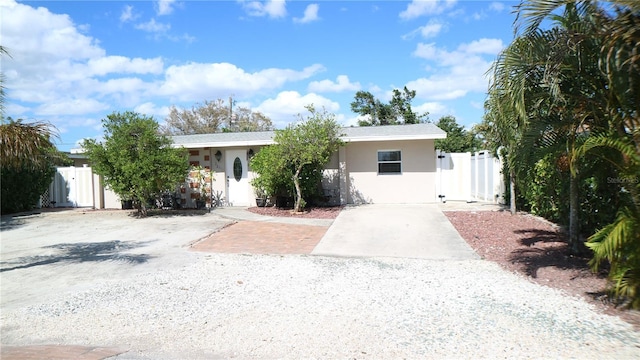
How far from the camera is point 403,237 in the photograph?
32.6ft

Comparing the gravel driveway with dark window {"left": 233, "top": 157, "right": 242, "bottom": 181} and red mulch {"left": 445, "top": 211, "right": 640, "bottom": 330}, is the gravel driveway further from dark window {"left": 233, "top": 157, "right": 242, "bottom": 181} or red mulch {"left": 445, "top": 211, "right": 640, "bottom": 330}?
dark window {"left": 233, "top": 157, "right": 242, "bottom": 181}

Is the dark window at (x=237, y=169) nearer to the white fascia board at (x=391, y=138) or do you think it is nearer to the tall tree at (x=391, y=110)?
the white fascia board at (x=391, y=138)

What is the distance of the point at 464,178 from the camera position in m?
16.3

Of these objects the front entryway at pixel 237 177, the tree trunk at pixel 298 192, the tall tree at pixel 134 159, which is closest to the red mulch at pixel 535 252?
the tree trunk at pixel 298 192

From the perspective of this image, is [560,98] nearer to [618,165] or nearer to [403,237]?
[618,165]

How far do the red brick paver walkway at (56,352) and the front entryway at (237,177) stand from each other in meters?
12.5

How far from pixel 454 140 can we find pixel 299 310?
26.7 metres

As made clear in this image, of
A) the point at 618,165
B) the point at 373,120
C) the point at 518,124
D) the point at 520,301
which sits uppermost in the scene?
the point at 373,120

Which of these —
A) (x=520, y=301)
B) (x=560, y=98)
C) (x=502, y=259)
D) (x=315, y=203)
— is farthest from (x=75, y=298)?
(x=315, y=203)

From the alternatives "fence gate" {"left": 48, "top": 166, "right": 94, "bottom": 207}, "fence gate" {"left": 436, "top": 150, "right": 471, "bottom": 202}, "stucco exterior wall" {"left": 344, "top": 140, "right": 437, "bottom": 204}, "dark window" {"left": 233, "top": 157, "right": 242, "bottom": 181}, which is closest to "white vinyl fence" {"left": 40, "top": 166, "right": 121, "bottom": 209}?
"fence gate" {"left": 48, "top": 166, "right": 94, "bottom": 207}

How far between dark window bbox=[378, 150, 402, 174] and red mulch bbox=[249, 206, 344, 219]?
92.2 inches

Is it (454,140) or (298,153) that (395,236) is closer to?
(298,153)

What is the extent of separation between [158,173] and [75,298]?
8456 mm

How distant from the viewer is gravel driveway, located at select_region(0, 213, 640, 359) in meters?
4.23
